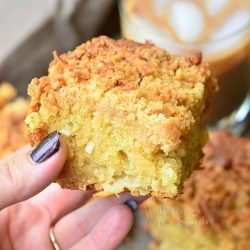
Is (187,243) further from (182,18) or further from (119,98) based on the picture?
(182,18)

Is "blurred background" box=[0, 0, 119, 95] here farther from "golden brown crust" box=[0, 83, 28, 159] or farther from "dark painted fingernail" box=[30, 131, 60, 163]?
"dark painted fingernail" box=[30, 131, 60, 163]

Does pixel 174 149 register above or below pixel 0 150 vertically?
above

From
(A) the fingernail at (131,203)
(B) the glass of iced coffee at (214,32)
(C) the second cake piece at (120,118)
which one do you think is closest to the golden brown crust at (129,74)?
(C) the second cake piece at (120,118)

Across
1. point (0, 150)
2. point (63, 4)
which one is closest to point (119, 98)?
point (0, 150)

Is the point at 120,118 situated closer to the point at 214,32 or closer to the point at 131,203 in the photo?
the point at 131,203

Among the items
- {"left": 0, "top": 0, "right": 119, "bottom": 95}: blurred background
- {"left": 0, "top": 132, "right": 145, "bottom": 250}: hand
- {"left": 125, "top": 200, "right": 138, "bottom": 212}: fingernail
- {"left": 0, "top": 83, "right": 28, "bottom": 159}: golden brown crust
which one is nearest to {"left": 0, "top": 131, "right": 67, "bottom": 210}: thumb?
{"left": 0, "top": 132, "right": 145, "bottom": 250}: hand

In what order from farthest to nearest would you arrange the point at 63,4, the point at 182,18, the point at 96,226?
the point at 63,4 < the point at 182,18 < the point at 96,226
